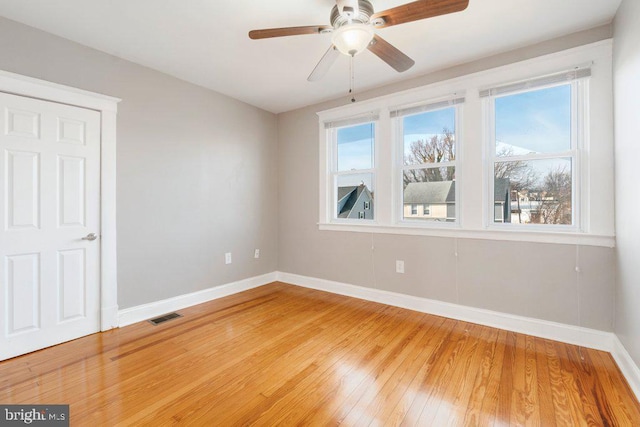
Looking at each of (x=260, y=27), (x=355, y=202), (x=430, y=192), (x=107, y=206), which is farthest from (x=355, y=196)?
(x=107, y=206)

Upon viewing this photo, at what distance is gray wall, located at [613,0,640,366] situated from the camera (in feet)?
5.95

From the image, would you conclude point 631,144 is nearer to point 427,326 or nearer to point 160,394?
point 427,326

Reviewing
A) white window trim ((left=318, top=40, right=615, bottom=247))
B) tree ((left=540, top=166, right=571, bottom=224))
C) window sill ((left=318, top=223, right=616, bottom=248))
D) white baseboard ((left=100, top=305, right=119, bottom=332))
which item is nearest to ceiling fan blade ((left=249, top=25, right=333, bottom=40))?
white window trim ((left=318, top=40, right=615, bottom=247))

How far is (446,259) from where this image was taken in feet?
9.99

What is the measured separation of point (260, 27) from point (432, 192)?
7.63ft

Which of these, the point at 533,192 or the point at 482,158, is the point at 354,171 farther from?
the point at 533,192

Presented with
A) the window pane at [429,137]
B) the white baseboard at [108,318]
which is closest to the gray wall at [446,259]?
the window pane at [429,137]

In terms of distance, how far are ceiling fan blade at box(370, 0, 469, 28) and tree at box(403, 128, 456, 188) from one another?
67.1 inches

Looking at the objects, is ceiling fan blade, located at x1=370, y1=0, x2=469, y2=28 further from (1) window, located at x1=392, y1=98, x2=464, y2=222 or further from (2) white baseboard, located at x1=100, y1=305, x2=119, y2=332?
(2) white baseboard, located at x1=100, y1=305, x2=119, y2=332

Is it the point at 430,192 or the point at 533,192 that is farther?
the point at 430,192

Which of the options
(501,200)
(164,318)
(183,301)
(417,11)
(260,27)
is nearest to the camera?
(417,11)

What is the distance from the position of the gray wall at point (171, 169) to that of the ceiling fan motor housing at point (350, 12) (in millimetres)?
2188

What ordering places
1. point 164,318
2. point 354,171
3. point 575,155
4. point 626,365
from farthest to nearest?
1. point 354,171
2. point 164,318
3. point 575,155
4. point 626,365

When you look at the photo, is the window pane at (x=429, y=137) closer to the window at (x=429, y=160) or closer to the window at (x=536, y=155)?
the window at (x=429, y=160)
